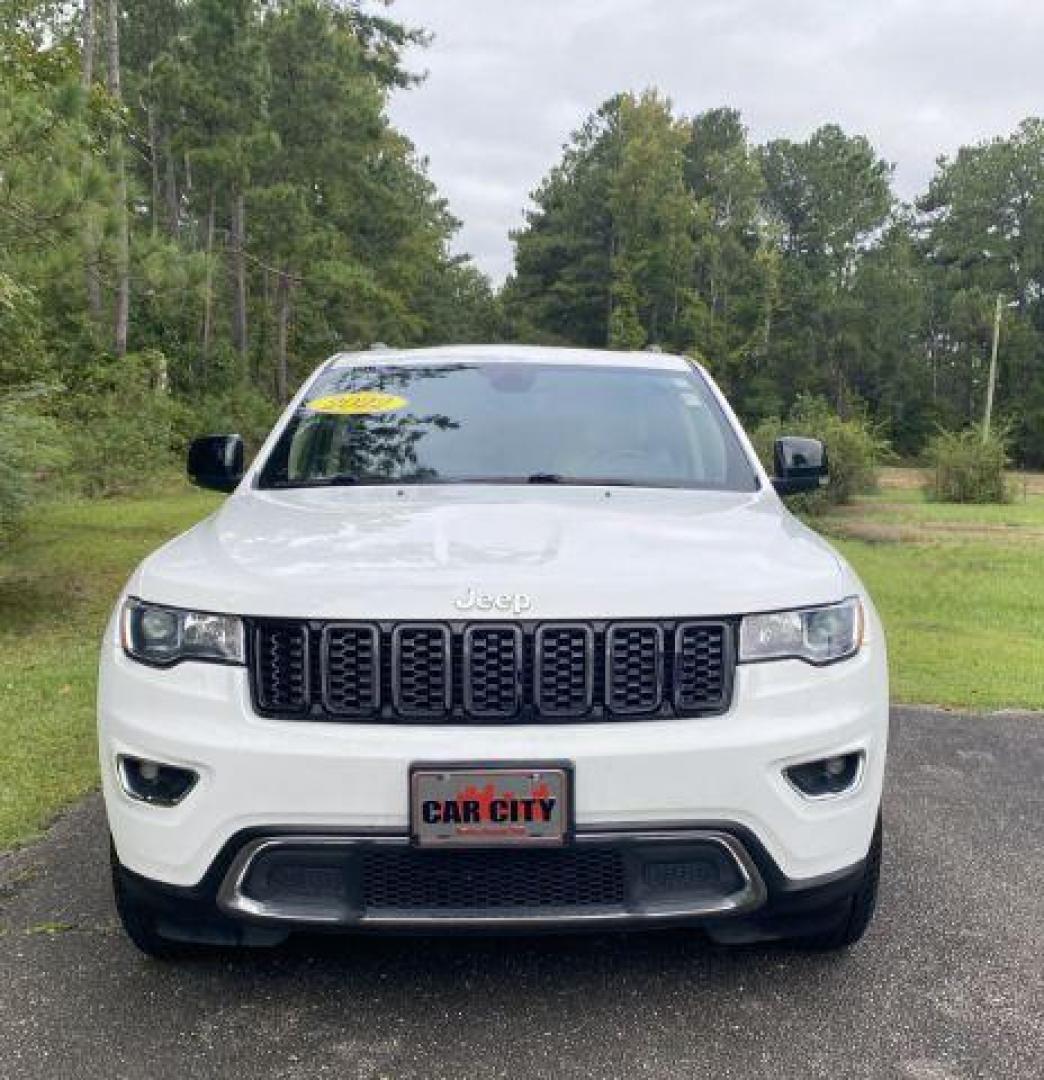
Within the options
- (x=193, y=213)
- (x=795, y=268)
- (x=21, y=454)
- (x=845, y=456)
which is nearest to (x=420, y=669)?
(x=21, y=454)

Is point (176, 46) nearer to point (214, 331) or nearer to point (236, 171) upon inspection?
point (236, 171)

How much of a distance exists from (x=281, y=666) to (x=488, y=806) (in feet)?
1.92

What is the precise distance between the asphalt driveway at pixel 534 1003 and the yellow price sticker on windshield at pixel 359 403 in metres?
1.86

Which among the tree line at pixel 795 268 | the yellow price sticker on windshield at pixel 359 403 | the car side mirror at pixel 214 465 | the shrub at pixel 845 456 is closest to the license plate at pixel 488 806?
the yellow price sticker on windshield at pixel 359 403

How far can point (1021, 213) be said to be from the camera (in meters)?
77.5

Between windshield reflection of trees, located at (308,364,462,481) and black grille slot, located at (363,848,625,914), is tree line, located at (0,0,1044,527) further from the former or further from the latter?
black grille slot, located at (363,848,625,914)

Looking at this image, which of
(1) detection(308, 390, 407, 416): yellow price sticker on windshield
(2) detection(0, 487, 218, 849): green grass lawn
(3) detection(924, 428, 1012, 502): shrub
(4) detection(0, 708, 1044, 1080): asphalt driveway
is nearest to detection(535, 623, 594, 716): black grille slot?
(4) detection(0, 708, 1044, 1080): asphalt driveway

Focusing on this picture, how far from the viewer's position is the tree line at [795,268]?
62812mm

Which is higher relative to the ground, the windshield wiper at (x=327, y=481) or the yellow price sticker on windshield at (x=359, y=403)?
the yellow price sticker on windshield at (x=359, y=403)

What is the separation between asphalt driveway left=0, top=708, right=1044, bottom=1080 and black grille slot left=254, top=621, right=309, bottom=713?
85cm

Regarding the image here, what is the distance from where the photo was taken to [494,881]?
2.54 metres

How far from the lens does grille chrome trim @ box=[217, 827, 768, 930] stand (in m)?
2.49

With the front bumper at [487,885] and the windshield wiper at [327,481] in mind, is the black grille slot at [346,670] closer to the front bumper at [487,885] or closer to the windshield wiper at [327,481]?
the front bumper at [487,885]

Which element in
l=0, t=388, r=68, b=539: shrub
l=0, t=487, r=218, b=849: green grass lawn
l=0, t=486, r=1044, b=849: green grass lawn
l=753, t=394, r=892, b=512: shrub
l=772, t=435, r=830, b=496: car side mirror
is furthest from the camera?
l=753, t=394, r=892, b=512: shrub
